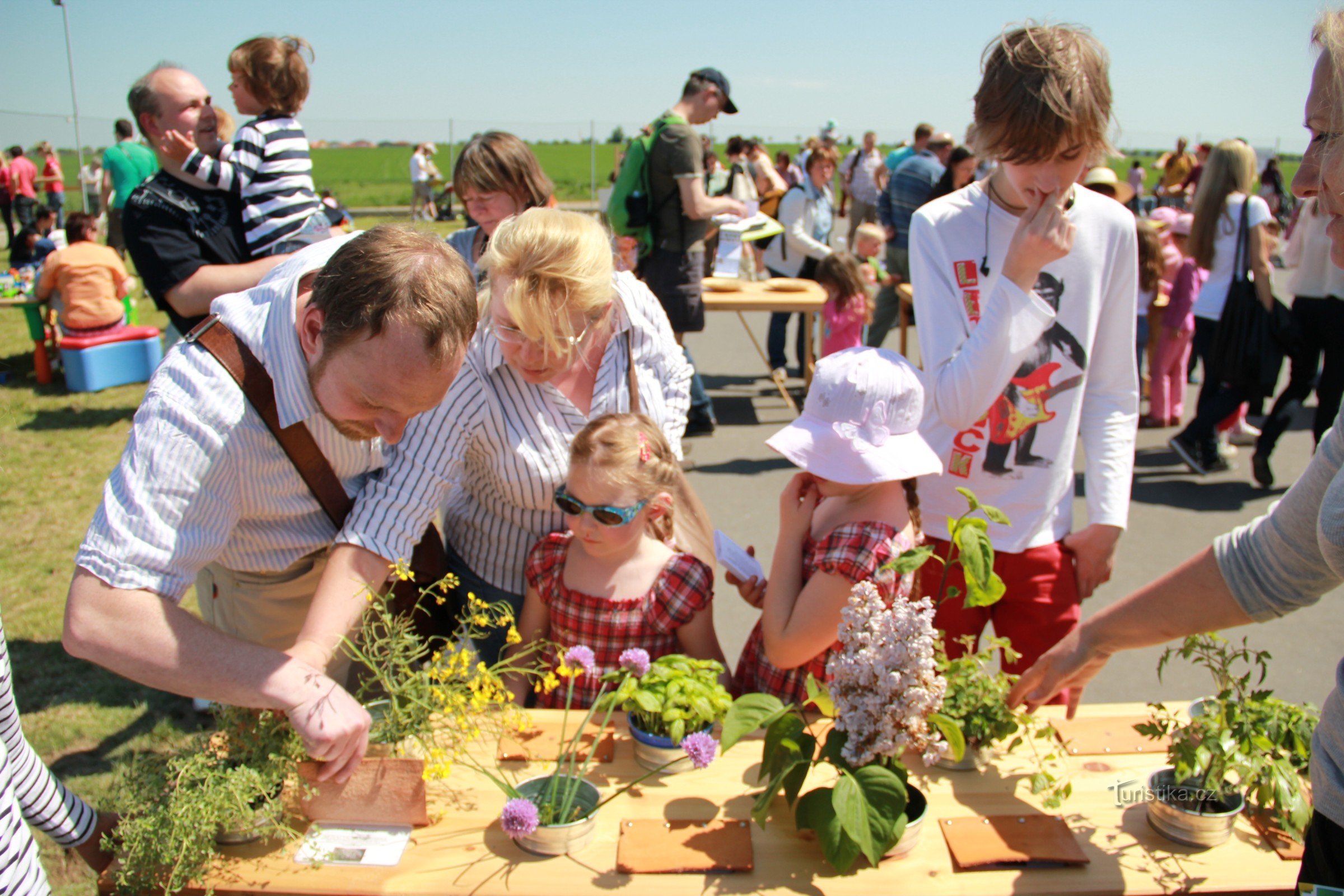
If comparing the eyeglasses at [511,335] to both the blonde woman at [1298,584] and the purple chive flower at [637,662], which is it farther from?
the blonde woman at [1298,584]

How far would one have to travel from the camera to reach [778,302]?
20.6ft

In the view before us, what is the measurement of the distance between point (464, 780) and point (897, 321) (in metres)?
6.11

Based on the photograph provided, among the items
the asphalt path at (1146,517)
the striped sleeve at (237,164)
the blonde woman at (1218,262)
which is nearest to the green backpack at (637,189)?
the asphalt path at (1146,517)

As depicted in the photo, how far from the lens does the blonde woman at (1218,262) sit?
4.84 metres

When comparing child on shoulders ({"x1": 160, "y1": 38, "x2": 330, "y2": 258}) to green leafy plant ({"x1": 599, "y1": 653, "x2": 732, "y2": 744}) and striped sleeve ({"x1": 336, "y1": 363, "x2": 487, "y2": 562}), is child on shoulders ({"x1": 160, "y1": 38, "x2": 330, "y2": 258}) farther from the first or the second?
green leafy plant ({"x1": 599, "y1": 653, "x2": 732, "y2": 744})

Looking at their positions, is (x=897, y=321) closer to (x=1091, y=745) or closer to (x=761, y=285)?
(x=761, y=285)

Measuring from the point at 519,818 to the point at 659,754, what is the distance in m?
0.31

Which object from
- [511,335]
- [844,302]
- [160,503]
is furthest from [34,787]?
[844,302]

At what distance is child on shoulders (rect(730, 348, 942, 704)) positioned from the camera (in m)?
1.63

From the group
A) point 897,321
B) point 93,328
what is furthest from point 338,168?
point 897,321

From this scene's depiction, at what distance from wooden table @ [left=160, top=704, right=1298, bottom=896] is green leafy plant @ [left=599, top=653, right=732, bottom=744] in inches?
3.9

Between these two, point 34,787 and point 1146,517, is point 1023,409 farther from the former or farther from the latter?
point 1146,517

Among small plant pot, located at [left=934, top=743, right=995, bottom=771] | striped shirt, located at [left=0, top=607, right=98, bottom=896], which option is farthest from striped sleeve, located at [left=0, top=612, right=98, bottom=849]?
small plant pot, located at [left=934, top=743, right=995, bottom=771]

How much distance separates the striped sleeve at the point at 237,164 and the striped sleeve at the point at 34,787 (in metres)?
2.16
